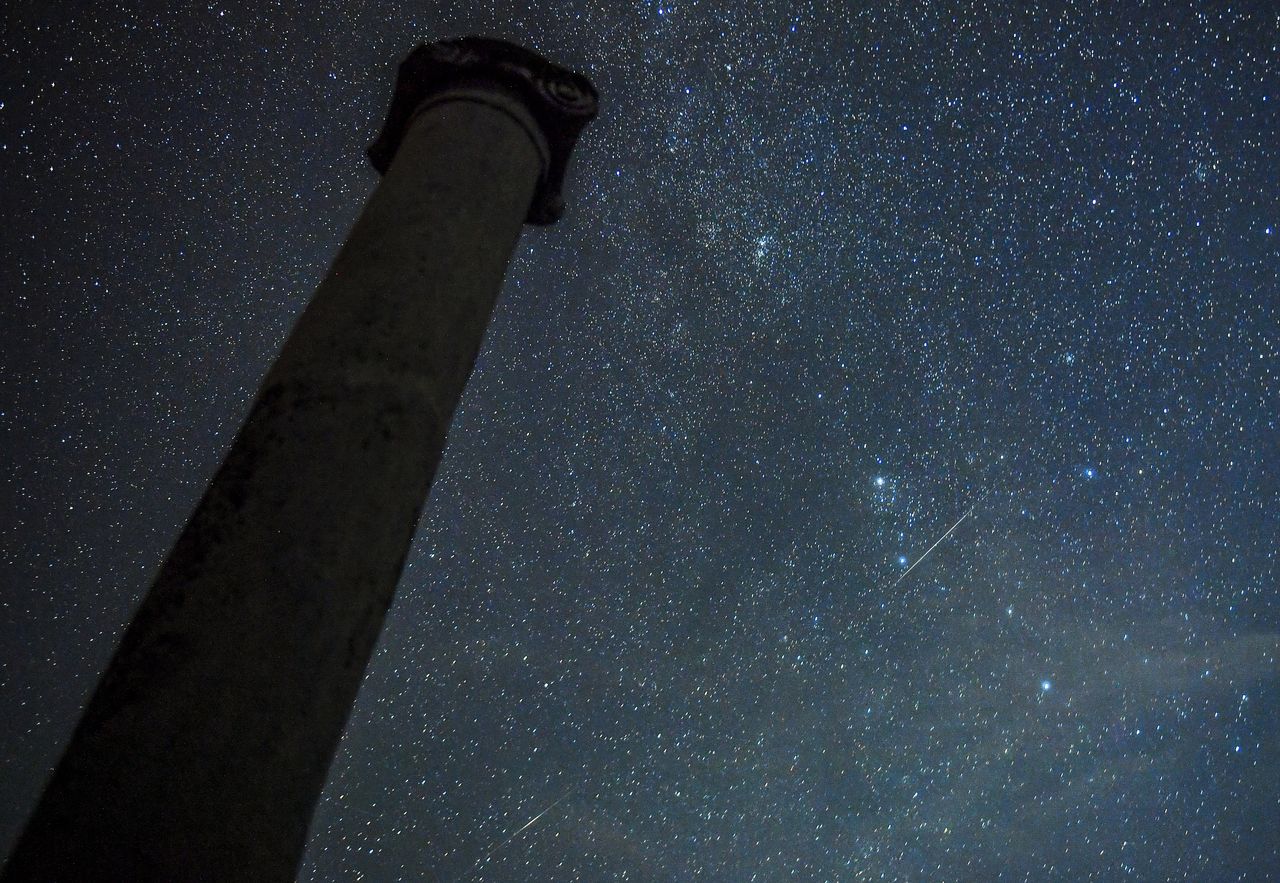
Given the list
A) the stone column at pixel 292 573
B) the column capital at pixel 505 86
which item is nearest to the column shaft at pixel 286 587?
the stone column at pixel 292 573

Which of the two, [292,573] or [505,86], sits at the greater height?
[505,86]

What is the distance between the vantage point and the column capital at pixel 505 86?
3.25m

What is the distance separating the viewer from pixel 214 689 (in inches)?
66.5

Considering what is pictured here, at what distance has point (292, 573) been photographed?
188cm

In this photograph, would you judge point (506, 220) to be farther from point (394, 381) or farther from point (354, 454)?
point (354, 454)

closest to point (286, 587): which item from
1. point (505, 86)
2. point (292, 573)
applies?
point (292, 573)

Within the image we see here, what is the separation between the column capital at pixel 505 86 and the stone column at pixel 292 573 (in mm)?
417

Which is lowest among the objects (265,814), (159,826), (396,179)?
(265,814)

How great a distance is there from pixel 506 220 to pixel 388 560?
1.35 metres

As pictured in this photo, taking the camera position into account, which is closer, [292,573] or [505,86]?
[292,573]

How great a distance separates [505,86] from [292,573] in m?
2.21

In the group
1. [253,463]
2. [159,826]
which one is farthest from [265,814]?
[253,463]

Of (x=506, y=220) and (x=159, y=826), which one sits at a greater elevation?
(x=506, y=220)

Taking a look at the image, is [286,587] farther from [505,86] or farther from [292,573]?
[505,86]
